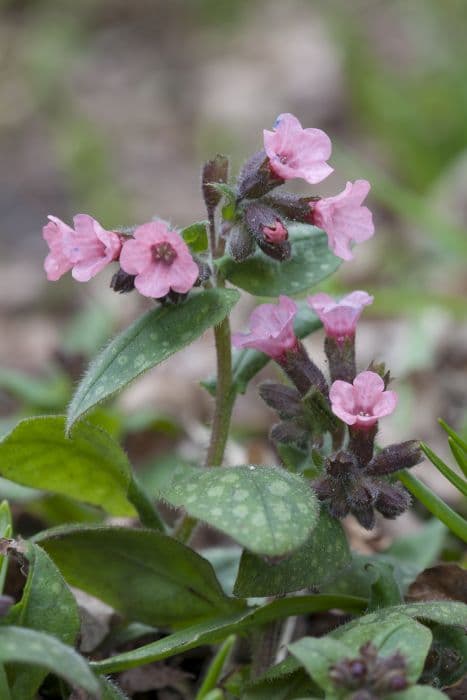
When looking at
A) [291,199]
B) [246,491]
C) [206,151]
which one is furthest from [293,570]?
[206,151]

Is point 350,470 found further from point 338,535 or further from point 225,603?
point 225,603

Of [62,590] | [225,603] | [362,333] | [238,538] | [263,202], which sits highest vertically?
[263,202]

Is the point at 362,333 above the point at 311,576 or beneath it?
beneath

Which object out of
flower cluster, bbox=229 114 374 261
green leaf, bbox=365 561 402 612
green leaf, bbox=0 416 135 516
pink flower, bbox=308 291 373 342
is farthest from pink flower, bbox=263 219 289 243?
green leaf, bbox=365 561 402 612

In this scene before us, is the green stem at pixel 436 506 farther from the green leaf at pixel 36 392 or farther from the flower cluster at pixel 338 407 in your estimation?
the green leaf at pixel 36 392

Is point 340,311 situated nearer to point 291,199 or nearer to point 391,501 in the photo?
point 291,199

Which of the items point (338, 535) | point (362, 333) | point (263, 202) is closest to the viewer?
point (338, 535)

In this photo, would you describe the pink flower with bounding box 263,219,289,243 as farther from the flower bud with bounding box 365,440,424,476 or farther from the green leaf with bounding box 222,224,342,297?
the flower bud with bounding box 365,440,424,476

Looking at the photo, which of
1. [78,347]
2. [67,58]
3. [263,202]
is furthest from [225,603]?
[67,58]
